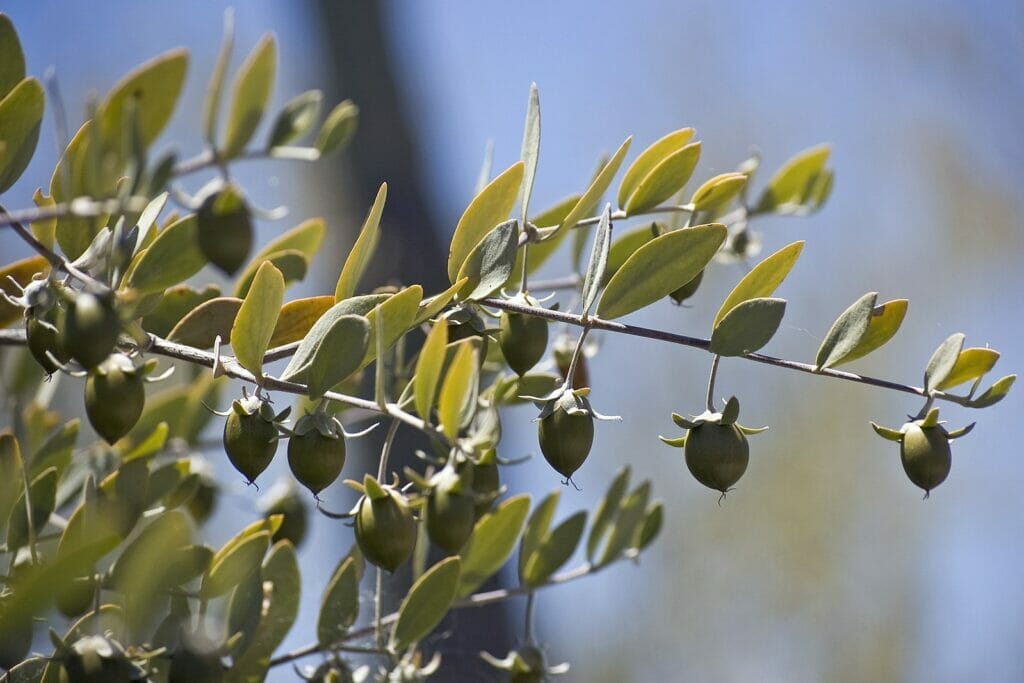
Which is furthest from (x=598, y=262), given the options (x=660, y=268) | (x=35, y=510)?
(x=35, y=510)

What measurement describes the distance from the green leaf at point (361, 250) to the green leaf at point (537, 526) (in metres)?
0.28

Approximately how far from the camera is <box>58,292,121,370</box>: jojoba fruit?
17.0 inches

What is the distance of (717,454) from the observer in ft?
1.75

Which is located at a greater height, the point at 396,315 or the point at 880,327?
the point at 880,327

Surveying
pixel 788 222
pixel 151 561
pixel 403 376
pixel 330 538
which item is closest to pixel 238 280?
pixel 403 376

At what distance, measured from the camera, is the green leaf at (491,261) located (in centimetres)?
53

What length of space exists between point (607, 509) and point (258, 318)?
410 millimetres

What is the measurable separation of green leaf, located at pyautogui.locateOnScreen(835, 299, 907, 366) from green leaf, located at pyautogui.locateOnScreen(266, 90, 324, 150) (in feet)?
1.32

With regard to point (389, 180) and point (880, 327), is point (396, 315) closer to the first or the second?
point (880, 327)

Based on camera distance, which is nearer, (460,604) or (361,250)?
(361,250)

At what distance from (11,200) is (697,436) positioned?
1.24 meters

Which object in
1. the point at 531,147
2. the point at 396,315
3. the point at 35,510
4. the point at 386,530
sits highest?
the point at 531,147

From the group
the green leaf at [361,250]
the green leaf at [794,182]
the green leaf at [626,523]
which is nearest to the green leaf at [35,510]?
the green leaf at [361,250]

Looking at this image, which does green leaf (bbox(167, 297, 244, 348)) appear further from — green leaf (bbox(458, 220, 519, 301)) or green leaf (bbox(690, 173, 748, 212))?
green leaf (bbox(690, 173, 748, 212))
